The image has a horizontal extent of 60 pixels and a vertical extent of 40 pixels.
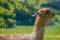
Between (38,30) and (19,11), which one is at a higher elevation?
(38,30)

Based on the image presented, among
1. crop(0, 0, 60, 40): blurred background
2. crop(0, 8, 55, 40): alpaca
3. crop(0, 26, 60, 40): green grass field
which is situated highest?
crop(0, 8, 55, 40): alpaca

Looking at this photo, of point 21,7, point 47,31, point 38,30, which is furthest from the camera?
point 21,7

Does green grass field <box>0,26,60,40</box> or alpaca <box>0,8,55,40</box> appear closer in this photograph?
alpaca <box>0,8,55,40</box>

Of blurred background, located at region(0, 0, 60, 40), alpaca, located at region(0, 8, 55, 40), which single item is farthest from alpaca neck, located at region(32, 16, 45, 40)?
blurred background, located at region(0, 0, 60, 40)

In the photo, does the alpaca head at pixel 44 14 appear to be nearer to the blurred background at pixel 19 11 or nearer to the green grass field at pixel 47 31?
the green grass field at pixel 47 31

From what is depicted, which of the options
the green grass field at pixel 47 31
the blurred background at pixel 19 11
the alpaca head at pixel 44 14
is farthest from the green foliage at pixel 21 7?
the alpaca head at pixel 44 14

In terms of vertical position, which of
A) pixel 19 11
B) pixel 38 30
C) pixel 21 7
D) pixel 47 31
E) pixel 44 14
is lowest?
pixel 47 31

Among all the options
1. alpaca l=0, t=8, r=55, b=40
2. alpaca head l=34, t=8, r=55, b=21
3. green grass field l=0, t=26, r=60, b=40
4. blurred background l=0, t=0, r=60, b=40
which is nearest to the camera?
alpaca l=0, t=8, r=55, b=40

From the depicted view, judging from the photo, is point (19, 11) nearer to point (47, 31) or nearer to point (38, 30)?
point (47, 31)

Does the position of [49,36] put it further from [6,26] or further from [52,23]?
[6,26]

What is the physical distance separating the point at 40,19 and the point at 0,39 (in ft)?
2.37

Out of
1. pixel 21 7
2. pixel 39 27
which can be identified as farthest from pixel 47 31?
pixel 39 27

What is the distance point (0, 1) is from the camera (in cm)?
669

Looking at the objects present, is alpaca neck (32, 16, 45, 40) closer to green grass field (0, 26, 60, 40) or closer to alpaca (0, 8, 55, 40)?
alpaca (0, 8, 55, 40)
